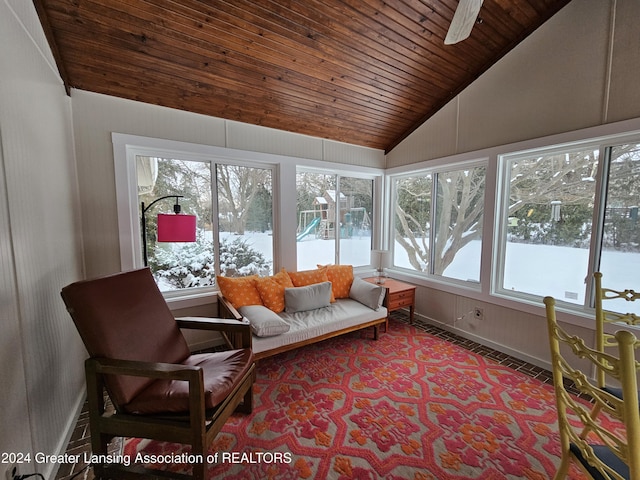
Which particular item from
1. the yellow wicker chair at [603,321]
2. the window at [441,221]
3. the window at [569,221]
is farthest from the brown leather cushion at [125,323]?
the window at [569,221]

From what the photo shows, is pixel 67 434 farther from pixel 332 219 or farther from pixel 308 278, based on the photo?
pixel 332 219

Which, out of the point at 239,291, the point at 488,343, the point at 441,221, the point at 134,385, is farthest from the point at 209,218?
the point at 488,343

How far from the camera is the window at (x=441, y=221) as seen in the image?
10.3ft

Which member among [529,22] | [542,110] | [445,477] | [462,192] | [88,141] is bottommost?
[445,477]

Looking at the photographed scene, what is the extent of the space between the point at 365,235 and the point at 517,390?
103 inches

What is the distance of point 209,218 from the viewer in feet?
9.57

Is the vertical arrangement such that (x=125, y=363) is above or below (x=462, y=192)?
below

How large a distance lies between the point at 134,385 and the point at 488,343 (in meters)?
3.26

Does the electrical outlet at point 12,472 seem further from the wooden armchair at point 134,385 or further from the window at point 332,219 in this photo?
the window at point 332,219

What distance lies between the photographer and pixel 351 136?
3617mm

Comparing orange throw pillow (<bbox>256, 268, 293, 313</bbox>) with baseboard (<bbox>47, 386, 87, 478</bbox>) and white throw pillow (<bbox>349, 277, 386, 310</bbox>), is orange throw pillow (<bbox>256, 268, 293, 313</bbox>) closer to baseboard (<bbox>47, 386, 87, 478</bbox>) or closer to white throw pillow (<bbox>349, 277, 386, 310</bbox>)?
white throw pillow (<bbox>349, 277, 386, 310</bbox>)

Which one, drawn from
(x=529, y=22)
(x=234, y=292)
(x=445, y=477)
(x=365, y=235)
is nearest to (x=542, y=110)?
(x=529, y=22)

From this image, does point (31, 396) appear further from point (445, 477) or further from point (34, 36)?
point (445, 477)

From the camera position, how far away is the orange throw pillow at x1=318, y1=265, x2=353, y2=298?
10.6 ft
